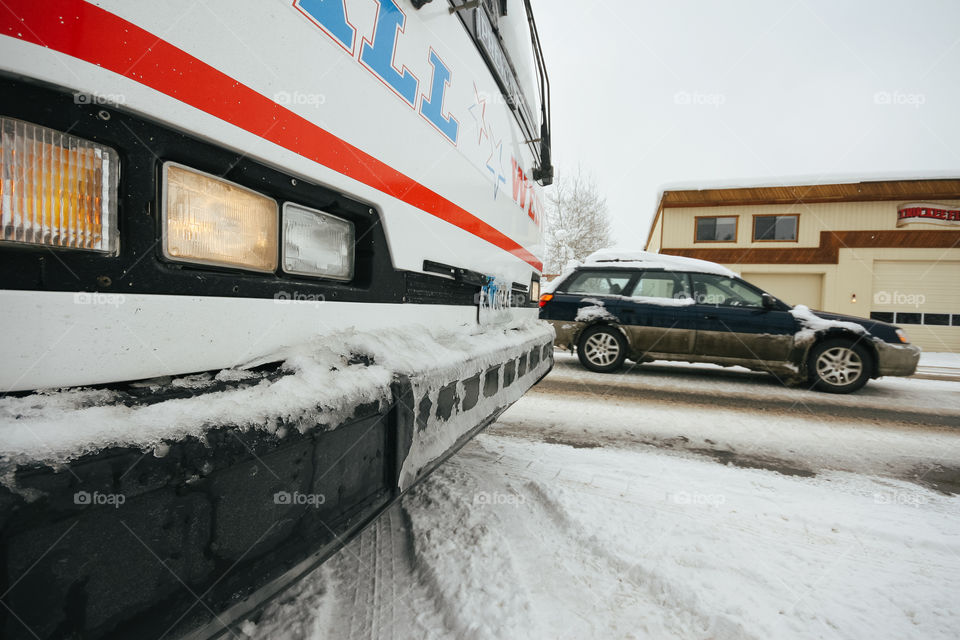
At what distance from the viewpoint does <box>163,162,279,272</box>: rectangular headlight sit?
2.58ft

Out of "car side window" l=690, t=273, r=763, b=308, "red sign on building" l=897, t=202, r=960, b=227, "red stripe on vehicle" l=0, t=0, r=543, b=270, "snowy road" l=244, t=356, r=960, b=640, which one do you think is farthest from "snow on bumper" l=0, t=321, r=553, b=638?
"red sign on building" l=897, t=202, r=960, b=227

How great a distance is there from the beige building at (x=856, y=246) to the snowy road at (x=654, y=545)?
608 inches

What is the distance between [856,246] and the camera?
16.0 meters

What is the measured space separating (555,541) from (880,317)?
20174 mm

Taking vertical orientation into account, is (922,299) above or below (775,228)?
below

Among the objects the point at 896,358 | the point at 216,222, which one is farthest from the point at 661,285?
the point at 216,222

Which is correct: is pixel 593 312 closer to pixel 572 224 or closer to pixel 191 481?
pixel 191 481

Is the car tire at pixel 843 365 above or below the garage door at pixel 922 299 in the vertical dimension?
below

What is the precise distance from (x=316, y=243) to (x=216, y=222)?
278mm

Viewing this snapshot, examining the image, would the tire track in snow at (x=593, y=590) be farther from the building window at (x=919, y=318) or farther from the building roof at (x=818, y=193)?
the building window at (x=919, y=318)

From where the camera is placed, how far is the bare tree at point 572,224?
1015 inches

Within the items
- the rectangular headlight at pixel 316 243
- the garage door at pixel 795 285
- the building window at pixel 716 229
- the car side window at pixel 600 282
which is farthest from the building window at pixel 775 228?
the rectangular headlight at pixel 316 243

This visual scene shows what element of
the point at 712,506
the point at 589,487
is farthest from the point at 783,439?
the point at 589,487

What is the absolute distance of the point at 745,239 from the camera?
17078 mm
